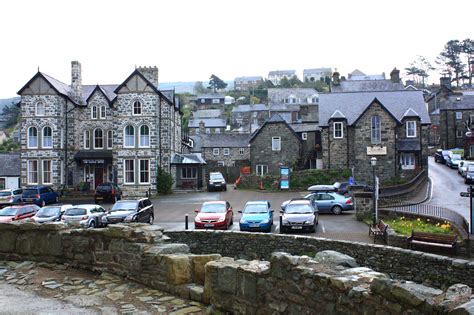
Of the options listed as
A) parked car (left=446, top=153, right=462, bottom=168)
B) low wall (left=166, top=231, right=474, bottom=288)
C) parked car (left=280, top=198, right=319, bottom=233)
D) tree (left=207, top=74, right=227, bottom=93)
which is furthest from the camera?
tree (left=207, top=74, right=227, bottom=93)

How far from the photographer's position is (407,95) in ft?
157

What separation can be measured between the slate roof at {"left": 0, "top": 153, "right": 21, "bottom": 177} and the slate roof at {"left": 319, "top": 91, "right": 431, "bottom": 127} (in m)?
34.5

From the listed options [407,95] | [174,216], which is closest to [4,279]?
[174,216]

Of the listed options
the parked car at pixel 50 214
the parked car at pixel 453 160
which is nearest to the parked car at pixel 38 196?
the parked car at pixel 50 214

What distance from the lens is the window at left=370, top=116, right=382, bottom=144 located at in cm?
4450

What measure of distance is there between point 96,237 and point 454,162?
52389mm

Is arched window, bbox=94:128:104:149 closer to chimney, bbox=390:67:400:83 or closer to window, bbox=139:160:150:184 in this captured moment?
window, bbox=139:160:150:184

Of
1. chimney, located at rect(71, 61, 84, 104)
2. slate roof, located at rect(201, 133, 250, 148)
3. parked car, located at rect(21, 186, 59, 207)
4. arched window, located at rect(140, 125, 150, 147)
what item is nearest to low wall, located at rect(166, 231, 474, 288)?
parked car, located at rect(21, 186, 59, 207)

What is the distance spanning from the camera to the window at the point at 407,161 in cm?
4497

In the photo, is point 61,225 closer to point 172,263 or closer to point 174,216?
point 172,263

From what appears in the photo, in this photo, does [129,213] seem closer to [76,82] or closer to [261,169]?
[76,82]

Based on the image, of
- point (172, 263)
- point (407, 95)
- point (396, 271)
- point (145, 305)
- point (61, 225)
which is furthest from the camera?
point (407, 95)

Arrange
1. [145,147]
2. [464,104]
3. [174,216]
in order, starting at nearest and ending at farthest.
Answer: [174,216] → [145,147] → [464,104]

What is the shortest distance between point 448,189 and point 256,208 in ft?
71.1
